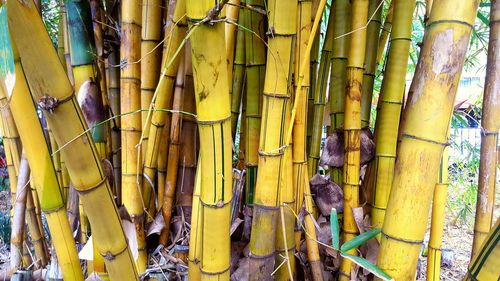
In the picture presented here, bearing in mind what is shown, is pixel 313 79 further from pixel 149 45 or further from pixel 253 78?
pixel 149 45

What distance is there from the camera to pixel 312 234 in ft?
2.13

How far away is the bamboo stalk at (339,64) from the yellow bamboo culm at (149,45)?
33cm

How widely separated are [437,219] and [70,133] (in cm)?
56

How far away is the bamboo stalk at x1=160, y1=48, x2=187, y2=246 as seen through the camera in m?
0.75

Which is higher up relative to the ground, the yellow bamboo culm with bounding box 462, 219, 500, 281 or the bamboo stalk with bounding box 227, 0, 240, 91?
the bamboo stalk with bounding box 227, 0, 240, 91

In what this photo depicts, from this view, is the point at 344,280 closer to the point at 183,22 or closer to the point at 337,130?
the point at 337,130

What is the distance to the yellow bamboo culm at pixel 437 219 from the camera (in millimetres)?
603

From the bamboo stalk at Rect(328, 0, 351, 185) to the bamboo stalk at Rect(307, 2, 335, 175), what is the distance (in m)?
0.03

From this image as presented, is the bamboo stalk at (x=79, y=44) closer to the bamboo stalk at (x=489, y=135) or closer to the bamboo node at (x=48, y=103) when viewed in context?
the bamboo node at (x=48, y=103)

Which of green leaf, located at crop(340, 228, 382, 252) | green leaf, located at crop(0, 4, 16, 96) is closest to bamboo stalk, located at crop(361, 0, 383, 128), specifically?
green leaf, located at crop(340, 228, 382, 252)

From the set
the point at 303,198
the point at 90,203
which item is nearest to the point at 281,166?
the point at 303,198

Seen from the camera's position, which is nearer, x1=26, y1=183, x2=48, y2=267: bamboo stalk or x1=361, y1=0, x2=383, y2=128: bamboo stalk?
x1=361, y1=0, x2=383, y2=128: bamboo stalk

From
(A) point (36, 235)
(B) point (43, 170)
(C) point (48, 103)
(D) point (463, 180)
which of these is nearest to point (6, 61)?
(C) point (48, 103)

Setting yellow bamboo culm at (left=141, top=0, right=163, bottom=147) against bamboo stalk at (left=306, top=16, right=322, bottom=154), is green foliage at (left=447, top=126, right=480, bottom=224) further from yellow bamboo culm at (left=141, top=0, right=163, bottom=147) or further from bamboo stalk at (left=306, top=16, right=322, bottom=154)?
yellow bamboo culm at (left=141, top=0, right=163, bottom=147)
